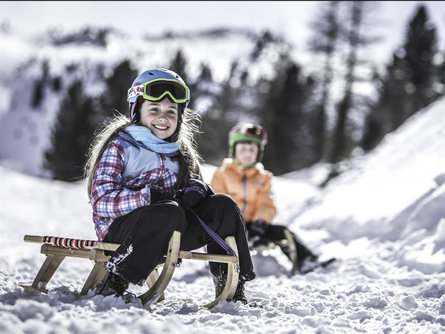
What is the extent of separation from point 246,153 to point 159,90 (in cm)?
303

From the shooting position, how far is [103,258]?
2.74m

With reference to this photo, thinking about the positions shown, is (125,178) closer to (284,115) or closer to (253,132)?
(253,132)

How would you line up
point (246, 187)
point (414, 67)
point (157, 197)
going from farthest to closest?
point (414, 67), point (246, 187), point (157, 197)

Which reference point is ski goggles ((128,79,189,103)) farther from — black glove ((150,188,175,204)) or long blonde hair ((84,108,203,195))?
black glove ((150,188,175,204))

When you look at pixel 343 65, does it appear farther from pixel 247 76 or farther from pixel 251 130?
pixel 247 76

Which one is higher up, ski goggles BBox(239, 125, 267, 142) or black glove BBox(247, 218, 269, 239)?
ski goggles BBox(239, 125, 267, 142)

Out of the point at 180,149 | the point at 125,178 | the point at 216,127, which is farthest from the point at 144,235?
the point at 216,127

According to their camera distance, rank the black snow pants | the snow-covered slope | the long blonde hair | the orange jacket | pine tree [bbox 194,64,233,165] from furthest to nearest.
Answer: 1. the snow-covered slope
2. pine tree [bbox 194,64,233,165]
3. the orange jacket
4. the long blonde hair
5. the black snow pants

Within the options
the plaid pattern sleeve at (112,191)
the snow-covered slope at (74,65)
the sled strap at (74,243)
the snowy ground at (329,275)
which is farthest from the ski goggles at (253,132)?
the snow-covered slope at (74,65)

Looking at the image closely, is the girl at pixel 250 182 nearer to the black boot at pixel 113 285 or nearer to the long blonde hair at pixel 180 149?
the long blonde hair at pixel 180 149

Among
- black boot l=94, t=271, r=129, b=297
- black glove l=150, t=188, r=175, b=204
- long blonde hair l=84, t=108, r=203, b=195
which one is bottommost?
black boot l=94, t=271, r=129, b=297

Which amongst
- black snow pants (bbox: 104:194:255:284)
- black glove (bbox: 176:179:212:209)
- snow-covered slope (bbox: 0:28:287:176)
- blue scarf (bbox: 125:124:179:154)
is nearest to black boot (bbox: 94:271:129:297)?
black snow pants (bbox: 104:194:255:284)

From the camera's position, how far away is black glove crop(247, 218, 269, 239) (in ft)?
18.6

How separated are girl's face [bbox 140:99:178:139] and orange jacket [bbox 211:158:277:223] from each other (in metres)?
2.74
